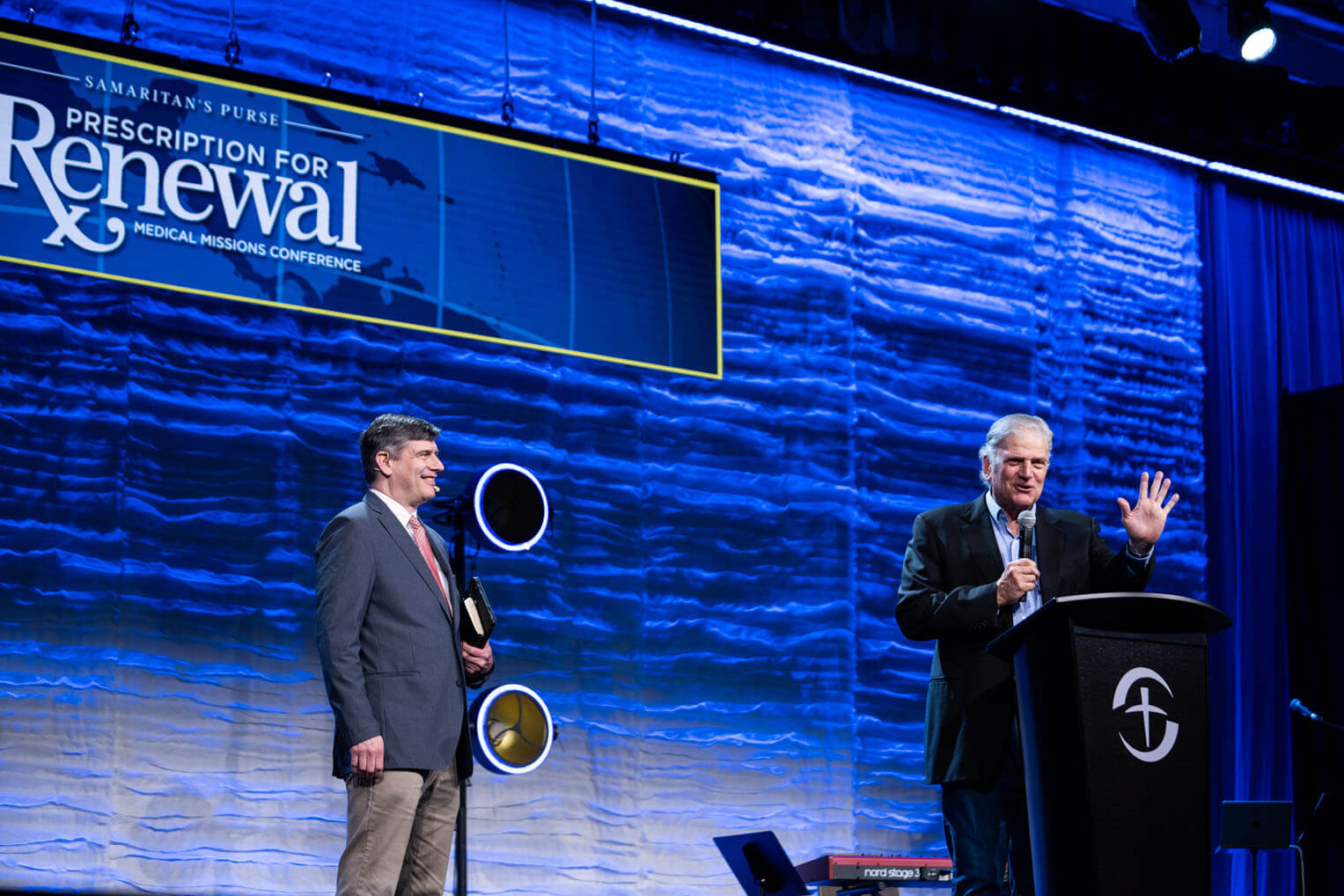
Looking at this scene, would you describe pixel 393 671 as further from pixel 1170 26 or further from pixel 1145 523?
pixel 1170 26

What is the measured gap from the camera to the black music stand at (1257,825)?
5.19 meters

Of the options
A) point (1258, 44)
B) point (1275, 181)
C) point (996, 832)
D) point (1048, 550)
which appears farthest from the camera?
point (1275, 181)

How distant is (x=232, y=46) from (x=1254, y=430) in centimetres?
485

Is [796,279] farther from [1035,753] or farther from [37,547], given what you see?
[1035,753]

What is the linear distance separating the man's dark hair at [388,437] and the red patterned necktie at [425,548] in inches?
6.2

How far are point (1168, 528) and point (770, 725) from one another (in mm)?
2242

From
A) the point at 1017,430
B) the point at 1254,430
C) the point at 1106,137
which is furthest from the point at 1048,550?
the point at 1254,430

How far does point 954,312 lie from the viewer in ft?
19.9

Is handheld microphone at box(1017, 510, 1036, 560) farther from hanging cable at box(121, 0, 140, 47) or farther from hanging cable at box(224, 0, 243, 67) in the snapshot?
hanging cable at box(121, 0, 140, 47)

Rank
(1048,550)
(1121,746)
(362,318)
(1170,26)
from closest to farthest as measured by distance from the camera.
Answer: (1121,746)
(1048,550)
(362,318)
(1170,26)

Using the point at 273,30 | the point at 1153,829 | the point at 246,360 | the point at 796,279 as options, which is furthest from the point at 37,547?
the point at 1153,829

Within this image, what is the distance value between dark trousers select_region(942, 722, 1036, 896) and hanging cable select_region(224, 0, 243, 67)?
3.38 metres

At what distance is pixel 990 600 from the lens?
2816mm

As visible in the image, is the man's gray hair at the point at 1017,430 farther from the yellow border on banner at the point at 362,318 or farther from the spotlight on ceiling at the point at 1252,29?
the spotlight on ceiling at the point at 1252,29
